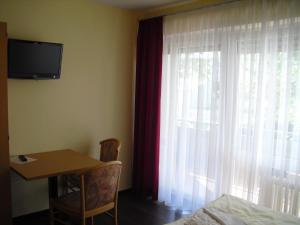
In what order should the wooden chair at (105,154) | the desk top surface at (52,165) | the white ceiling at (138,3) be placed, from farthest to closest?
the white ceiling at (138,3) < the wooden chair at (105,154) < the desk top surface at (52,165)

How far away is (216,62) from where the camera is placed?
3047mm

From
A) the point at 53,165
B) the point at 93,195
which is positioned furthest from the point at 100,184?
the point at 53,165

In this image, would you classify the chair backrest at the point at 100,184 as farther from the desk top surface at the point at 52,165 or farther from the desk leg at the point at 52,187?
the desk leg at the point at 52,187

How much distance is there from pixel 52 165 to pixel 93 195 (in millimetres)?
527

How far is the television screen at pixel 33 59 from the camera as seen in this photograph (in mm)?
2850

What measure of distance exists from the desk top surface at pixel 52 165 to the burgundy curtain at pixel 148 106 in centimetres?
107

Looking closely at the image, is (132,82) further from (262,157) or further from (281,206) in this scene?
(281,206)

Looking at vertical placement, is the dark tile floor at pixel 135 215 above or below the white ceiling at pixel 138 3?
below

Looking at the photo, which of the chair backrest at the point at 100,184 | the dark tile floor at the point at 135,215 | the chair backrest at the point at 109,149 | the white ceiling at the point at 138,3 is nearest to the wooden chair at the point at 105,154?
the chair backrest at the point at 109,149

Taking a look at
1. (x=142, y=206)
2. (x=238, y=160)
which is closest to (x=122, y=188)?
(x=142, y=206)

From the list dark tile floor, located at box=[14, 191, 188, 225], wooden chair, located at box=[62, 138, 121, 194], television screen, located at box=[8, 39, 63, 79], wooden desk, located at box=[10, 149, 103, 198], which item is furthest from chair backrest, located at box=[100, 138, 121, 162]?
television screen, located at box=[8, 39, 63, 79]

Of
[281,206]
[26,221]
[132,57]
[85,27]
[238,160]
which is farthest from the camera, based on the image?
[132,57]

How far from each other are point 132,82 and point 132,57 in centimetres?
36

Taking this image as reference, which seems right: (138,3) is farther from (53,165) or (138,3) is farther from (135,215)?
(135,215)
